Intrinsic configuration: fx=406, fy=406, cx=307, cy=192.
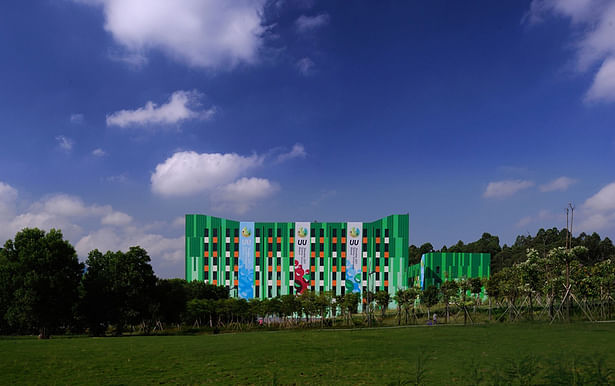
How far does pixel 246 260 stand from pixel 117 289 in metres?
49.0

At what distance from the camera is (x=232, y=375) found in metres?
16.0

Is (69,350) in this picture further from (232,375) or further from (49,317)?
(49,317)

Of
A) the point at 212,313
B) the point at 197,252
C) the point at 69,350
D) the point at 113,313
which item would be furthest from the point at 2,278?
the point at 197,252

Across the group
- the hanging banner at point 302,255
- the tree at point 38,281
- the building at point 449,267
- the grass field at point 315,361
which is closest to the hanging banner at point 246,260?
the hanging banner at point 302,255

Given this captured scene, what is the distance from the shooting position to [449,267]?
294ft

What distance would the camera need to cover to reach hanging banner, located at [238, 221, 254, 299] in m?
92.5

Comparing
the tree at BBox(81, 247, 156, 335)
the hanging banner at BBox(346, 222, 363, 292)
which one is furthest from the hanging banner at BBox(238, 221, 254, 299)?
the tree at BBox(81, 247, 156, 335)

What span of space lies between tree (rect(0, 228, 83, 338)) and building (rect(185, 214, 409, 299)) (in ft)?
169

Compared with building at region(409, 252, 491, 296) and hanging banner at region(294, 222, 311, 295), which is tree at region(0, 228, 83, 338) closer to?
hanging banner at region(294, 222, 311, 295)

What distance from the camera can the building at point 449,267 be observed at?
89.1 m

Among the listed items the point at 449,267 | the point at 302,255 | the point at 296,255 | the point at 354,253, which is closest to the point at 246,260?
the point at 296,255

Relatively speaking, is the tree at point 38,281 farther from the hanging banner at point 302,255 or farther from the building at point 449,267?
the building at point 449,267

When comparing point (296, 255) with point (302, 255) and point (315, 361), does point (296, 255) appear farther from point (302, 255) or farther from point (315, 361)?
point (315, 361)

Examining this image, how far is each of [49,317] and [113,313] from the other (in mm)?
6380
